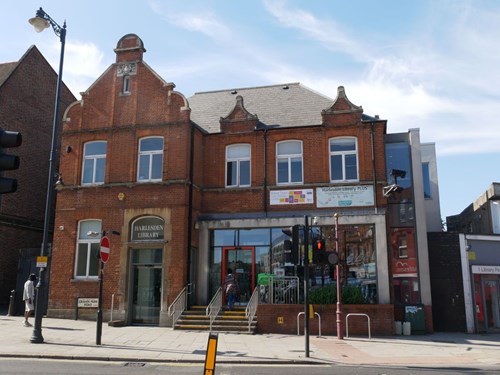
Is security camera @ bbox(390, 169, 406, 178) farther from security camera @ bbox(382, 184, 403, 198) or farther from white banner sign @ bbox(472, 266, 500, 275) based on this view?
white banner sign @ bbox(472, 266, 500, 275)

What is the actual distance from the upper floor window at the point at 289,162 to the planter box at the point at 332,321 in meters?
5.79

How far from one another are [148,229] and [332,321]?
8.08 metres

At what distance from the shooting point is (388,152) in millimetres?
21016

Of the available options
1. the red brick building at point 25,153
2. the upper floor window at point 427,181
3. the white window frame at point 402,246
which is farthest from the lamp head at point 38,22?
the upper floor window at point 427,181

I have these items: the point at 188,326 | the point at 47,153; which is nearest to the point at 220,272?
the point at 188,326

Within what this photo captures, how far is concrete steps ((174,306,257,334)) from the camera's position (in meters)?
17.3

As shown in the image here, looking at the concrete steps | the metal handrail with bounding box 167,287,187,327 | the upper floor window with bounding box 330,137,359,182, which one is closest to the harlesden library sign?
the metal handrail with bounding box 167,287,187,327

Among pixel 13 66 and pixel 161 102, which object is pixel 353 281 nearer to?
pixel 161 102

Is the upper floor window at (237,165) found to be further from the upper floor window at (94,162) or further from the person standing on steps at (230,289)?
the upper floor window at (94,162)

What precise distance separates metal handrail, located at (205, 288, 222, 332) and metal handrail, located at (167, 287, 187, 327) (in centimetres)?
106

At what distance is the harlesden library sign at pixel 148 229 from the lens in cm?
1978

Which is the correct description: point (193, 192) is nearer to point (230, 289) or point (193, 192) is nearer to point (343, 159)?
point (230, 289)

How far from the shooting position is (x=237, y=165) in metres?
21.5

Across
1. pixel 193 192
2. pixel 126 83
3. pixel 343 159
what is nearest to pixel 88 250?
pixel 193 192
